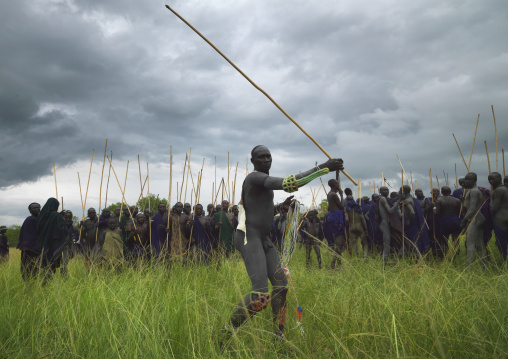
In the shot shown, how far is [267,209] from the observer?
133 inches

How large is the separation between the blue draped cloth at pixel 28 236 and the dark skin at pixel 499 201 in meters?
7.51

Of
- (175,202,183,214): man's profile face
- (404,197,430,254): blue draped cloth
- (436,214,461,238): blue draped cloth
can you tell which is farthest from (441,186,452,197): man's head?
(175,202,183,214): man's profile face

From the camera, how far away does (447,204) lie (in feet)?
25.5

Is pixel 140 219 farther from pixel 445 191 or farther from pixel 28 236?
pixel 445 191

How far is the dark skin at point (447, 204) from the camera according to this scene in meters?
7.73

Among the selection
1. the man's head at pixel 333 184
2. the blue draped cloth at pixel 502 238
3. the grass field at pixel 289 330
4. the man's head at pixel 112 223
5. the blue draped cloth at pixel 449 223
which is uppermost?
the man's head at pixel 333 184

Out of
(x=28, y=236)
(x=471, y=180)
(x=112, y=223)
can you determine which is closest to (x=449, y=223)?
(x=471, y=180)

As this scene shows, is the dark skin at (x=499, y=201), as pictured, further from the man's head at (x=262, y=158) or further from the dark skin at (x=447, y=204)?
the man's head at (x=262, y=158)

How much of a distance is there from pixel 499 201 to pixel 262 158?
4693 millimetres

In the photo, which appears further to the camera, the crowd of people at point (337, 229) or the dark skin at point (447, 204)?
the dark skin at point (447, 204)

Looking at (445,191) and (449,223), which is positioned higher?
(445,191)

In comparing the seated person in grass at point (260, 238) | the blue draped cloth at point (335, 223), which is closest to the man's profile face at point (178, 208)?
the blue draped cloth at point (335, 223)

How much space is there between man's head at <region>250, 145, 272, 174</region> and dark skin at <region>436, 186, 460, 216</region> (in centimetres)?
561

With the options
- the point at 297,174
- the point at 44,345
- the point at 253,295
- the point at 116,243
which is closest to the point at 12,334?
the point at 44,345
